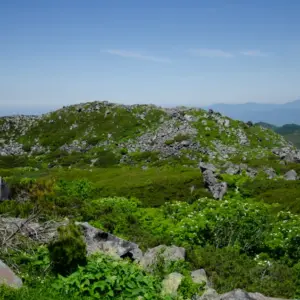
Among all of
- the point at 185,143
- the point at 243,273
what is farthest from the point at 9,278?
the point at 185,143

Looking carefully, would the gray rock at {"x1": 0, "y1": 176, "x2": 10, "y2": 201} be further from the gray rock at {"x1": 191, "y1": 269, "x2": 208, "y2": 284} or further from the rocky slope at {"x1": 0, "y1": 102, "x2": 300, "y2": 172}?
the rocky slope at {"x1": 0, "y1": 102, "x2": 300, "y2": 172}

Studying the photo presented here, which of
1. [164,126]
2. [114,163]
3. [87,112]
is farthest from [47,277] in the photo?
[87,112]

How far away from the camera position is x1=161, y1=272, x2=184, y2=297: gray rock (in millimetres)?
12677

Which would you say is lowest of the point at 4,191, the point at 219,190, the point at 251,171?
the point at 251,171

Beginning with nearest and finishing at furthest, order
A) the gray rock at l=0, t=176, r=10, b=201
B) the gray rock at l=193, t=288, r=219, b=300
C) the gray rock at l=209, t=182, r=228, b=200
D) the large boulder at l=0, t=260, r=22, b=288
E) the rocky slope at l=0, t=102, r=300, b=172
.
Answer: the large boulder at l=0, t=260, r=22, b=288 < the gray rock at l=193, t=288, r=219, b=300 < the gray rock at l=0, t=176, r=10, b=201 < the gray rock at l=209, t=182, r=228, b=200 < the rocky slope at l=0, t=102, r=300, b=172

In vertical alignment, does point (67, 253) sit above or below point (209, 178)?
above

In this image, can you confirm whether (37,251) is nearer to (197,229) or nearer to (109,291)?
(109,291)

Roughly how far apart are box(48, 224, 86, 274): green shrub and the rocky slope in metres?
71.8

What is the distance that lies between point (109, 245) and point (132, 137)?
105917mm

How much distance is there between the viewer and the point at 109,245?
57.8ft

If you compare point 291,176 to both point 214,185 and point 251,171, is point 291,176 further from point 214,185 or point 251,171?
point 214,185

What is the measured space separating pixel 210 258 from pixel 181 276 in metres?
5.04

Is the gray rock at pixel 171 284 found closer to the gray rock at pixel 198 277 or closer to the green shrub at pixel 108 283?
the green shrub at pixel 108 283

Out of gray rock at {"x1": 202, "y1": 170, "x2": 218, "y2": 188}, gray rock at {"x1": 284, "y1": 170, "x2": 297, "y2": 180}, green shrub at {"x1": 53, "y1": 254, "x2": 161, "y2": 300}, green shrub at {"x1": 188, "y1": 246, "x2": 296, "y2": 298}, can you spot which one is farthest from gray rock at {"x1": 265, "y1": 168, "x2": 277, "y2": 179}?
green shrub at {"x1": 53, "y1": 254, "x2": 161, "y2": 300}
